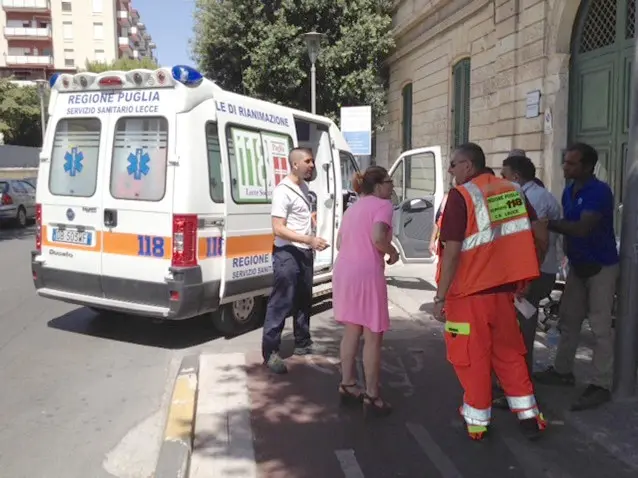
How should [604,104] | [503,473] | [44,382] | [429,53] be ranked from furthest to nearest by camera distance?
[429,53] < [604,104] < [44,382] < [503,473]

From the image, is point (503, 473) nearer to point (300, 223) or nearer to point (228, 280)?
point (300, 223)

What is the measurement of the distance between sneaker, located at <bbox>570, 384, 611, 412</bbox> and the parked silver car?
17.9 meters

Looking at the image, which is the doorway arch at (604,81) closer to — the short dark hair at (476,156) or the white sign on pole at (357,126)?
the white sign on pole at (357,126)

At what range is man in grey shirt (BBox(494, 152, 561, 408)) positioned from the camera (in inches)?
172

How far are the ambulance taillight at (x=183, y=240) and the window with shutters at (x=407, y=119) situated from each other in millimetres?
13722

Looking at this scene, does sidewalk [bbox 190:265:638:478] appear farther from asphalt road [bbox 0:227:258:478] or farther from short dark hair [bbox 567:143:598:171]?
short dark hair [bbox 567:143:598:171]

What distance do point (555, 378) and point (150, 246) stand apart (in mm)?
3563

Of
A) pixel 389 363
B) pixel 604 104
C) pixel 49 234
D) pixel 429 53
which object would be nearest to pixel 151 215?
pixel 49 234

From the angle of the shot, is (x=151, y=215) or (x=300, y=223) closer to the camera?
(x=300, y=223)

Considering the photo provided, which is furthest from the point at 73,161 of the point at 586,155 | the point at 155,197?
the point at 586,155

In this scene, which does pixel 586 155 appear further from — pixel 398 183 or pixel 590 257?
pixel 398 183

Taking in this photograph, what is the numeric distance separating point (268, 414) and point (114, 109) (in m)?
3.23

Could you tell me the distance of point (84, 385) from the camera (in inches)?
198

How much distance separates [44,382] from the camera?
5086 millimetres
